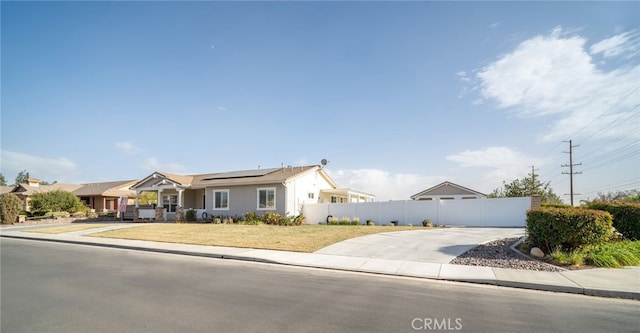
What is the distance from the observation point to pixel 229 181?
90.5 feet

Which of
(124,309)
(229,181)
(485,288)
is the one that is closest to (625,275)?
(485,288)

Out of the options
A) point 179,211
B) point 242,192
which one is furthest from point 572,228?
point 179,211

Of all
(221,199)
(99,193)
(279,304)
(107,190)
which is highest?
(107,190)

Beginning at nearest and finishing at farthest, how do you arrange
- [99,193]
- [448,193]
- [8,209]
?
[8,209], [448,193], [99,193]

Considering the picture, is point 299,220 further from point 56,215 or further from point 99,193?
point 99,193

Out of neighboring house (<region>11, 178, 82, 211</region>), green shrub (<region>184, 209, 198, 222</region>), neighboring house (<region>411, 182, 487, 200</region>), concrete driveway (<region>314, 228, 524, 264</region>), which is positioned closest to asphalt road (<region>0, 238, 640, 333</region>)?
concrete driveway (<region>314, 228, 524, 264</region>)

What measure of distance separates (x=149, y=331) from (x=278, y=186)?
20588 millimetres

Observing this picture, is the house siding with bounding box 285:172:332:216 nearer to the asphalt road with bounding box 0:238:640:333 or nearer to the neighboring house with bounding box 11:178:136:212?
the asphalt road with bounding box 0:238:640:333

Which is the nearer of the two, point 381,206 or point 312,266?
point 312,266

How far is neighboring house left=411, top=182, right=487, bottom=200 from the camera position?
33.5 metres

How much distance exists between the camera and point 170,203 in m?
31.9

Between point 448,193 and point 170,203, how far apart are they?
27.2 m

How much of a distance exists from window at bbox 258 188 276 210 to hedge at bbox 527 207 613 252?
18.3 m

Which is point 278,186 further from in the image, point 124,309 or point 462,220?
point 124,309
